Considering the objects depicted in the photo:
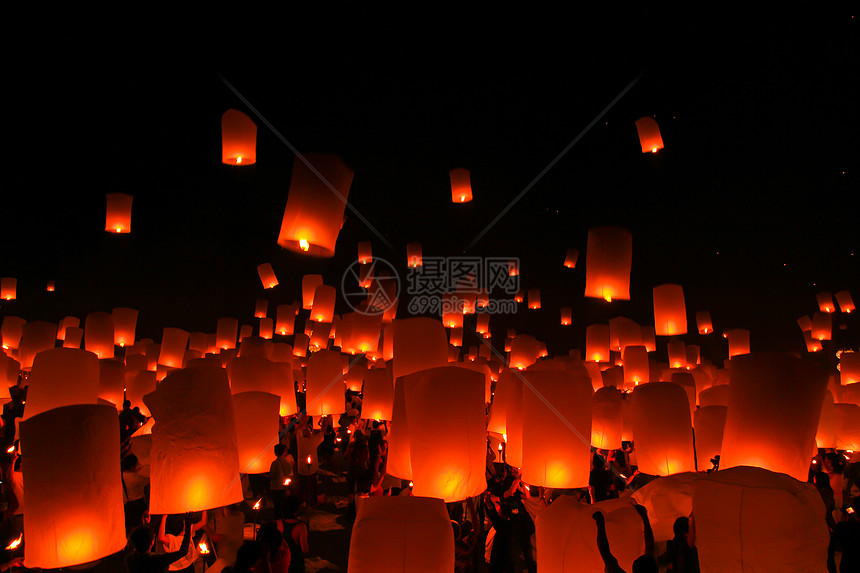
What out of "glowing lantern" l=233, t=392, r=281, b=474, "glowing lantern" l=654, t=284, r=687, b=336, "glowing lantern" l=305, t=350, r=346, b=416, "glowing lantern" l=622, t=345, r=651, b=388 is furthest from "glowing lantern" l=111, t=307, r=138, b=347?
"glowing lantern" l=654, t=284, r=687, b=336

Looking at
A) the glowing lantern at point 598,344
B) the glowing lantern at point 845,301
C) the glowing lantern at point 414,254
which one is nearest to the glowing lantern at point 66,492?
the glowing lantern at point 414,254

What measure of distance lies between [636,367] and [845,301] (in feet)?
25.0

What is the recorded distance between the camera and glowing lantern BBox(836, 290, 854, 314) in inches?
584

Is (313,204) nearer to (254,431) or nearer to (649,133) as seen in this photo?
(254,431)

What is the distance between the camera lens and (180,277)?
17.7m

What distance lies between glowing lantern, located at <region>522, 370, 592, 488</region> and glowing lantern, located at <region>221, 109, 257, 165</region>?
408 cm

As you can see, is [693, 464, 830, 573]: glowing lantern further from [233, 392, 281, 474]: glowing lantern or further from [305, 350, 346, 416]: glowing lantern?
[305, 350, 346, 416]: glowing lantern

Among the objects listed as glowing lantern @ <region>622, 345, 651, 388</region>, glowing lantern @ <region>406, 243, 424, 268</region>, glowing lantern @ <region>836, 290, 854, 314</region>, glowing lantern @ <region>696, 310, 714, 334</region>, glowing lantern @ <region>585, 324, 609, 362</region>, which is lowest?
glowing lantern @ <region>622, 345, 651, 388</region>

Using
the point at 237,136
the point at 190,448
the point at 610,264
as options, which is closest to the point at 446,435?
the point at 190,448

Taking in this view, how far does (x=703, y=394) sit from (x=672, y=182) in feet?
27.1

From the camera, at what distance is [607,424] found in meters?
7.34

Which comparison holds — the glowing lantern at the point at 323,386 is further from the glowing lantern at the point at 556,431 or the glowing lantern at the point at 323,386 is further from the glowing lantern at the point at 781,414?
the glowing lantern at the point at 781,414

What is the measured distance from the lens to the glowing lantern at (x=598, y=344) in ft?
43.8

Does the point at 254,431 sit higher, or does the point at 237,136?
the point at 237,136
